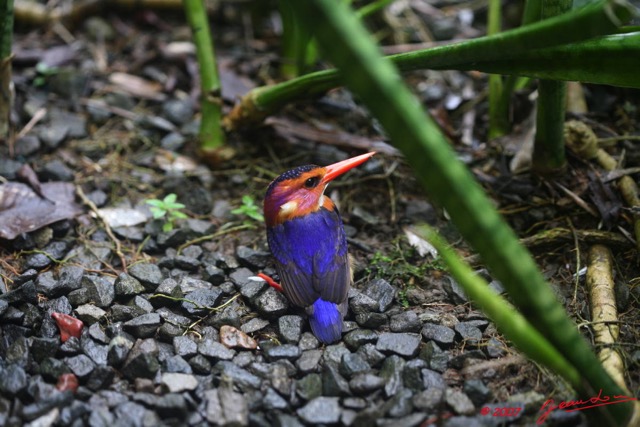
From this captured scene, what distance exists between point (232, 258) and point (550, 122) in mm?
1198

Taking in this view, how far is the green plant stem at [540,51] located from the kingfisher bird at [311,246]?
14.7 inches

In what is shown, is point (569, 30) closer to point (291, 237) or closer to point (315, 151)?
point (291, 237)

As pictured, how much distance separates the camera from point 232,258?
7.51 ft

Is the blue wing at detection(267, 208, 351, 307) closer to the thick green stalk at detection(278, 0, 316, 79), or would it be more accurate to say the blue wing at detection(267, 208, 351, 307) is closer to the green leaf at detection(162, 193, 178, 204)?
the green leaf at detection(162, 193, 178, 204)

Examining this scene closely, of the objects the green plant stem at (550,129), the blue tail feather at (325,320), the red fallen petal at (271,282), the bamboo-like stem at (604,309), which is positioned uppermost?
the green plant stem at (550,129)

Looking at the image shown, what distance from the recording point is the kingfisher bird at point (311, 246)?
1945mm

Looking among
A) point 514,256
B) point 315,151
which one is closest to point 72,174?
point 315,151

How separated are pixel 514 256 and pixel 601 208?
114 cm

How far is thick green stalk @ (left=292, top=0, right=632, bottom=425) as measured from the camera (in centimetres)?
119

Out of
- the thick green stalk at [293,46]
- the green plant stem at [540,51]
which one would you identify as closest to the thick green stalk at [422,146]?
the green plant stem at [540,51]

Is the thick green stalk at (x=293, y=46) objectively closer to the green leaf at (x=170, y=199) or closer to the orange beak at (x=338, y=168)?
the orange beak at (x=338, y=168)

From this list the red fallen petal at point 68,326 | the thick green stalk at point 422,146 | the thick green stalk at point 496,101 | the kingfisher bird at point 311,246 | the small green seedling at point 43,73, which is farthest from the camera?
the small green seedling at point 43,73

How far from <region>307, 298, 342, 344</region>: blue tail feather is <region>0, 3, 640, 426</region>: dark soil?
0.04m

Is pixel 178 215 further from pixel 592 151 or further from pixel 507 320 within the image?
pixel 592 151
